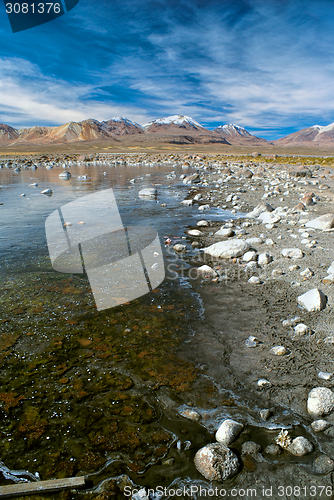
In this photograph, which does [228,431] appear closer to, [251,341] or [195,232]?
[251,341]

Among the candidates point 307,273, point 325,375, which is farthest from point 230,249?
point 325,375

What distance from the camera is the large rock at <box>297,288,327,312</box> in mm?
4512

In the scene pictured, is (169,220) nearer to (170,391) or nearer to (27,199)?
(170,391)

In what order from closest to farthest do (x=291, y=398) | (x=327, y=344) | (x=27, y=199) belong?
(x=291, y=398)
(x=327, y=344)
(x=27, y=199)

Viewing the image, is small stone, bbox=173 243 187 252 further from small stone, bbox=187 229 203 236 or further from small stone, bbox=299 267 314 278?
small stone, bbox=299 267 314 278

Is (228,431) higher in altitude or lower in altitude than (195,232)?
lower

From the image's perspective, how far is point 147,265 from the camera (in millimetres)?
6855

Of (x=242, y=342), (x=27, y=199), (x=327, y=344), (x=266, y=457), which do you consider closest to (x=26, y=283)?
(x=242, y=342)

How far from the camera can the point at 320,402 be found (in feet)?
9.78

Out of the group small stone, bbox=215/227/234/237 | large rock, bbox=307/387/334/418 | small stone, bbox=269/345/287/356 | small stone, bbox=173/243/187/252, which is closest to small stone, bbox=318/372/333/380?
large rock, bbox=307/387/334/418

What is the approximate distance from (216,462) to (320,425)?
117cm

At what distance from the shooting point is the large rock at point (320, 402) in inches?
117

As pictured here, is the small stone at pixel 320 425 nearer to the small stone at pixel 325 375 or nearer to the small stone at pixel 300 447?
the small stone at pixel 300 447

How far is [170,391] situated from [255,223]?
744 centimetres
